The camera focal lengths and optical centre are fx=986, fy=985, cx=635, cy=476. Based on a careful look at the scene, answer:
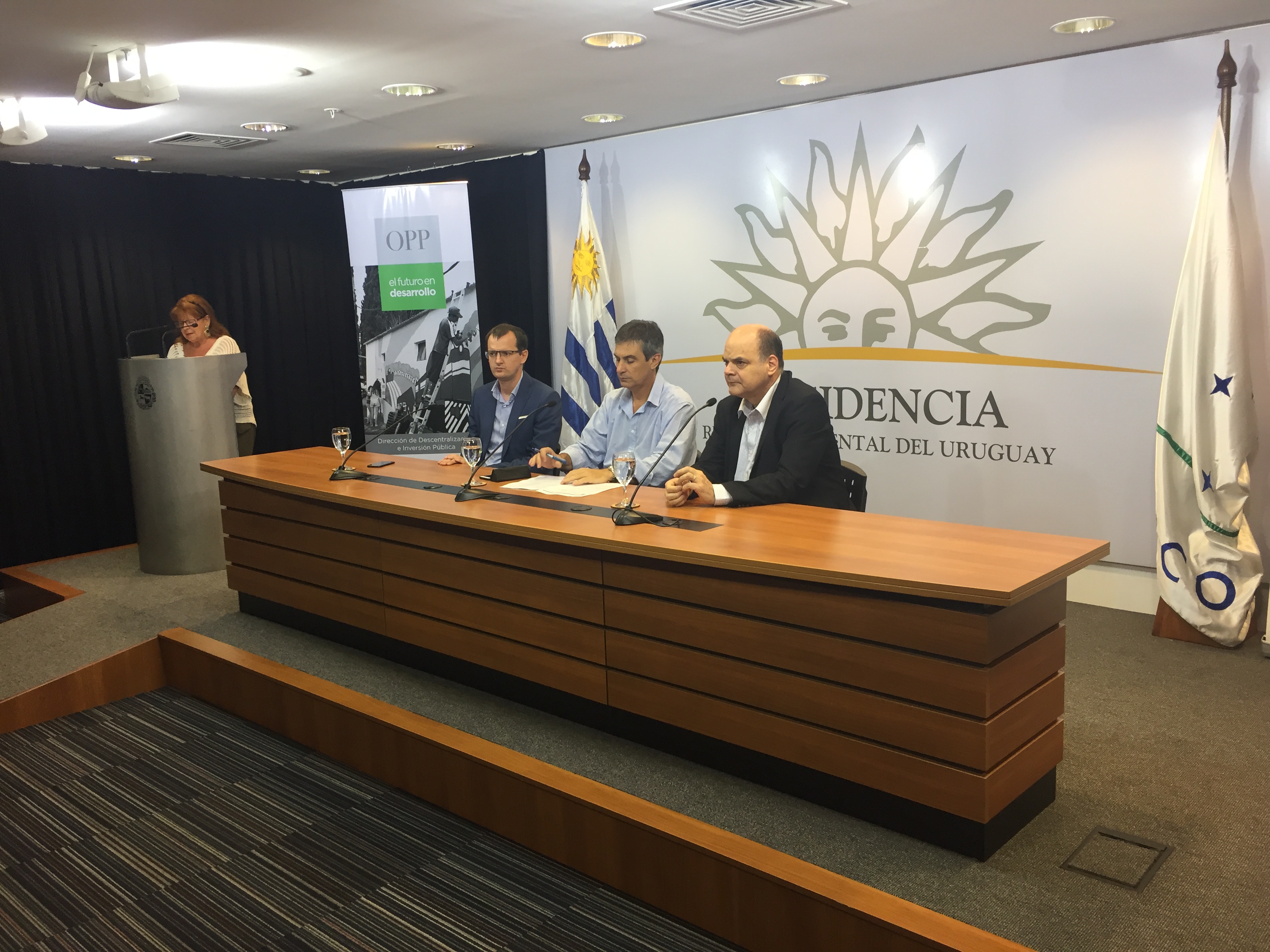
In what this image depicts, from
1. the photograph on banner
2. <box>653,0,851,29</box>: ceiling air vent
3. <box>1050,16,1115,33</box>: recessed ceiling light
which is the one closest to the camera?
<box>653,0,851,29</box>: ceiling air vent

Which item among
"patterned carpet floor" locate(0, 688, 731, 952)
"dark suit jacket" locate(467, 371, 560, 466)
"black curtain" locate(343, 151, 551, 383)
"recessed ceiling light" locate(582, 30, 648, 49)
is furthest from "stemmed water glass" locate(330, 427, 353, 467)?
"black curtain" locate(343, 151, 551, 383)

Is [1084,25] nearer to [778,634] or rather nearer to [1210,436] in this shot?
[1210,436]

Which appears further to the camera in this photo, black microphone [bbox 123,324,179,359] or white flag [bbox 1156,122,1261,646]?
black microphone [bbox 123,324,179,359]

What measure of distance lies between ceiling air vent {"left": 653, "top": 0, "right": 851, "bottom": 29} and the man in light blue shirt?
47.1 inches

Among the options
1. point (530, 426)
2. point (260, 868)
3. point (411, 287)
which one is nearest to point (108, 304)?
point (411, 287)

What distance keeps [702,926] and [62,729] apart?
2.89m

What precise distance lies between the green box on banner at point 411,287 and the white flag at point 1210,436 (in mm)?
4940

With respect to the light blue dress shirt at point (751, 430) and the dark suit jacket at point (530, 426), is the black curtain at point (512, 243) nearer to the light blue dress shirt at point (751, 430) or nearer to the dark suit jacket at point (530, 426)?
the dark suit jacket at point (530, 426)

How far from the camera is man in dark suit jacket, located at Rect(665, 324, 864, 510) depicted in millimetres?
3387

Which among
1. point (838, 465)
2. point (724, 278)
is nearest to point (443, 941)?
point (838, 465)

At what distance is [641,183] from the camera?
6430mm

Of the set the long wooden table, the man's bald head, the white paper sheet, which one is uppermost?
the man's bald head

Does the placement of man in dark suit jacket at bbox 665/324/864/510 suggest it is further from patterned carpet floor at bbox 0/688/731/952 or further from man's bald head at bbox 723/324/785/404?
patterned carpet floor at bbox 0/688/731/952

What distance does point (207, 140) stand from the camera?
606 centimetres
